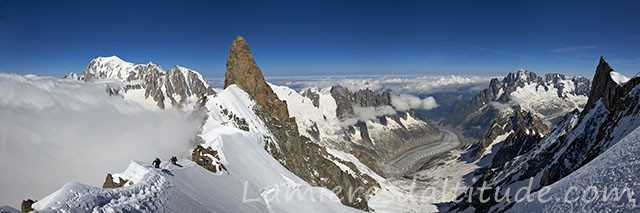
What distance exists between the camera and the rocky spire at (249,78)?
539 ft

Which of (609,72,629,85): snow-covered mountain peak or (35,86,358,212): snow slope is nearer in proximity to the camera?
(35,86,358,212): snow slope

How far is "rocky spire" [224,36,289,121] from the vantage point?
16438 centimetres

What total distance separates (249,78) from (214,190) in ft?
387

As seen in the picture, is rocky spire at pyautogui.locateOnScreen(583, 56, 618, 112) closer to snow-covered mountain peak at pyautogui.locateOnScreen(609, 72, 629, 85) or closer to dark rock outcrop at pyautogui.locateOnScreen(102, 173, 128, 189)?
snow-covered mountain peak at pyautogui.locateOnScreen(609, 72, 629, 85)

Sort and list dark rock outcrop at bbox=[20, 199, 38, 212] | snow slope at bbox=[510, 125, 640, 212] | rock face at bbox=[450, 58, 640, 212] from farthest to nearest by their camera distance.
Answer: rock face at bbox=[450, 58, 640, 212] → snow slope at bbox=[510, 125, 640, 212] → dark rock outcrop at bbox=[20, 199, 38, 212]

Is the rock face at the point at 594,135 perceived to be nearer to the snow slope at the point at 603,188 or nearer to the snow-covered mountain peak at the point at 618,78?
the snow-covered mountain peak at the point at 618,78

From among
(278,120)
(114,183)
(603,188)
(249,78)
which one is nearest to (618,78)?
(603,188)

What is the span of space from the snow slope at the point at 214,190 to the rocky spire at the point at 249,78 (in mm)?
50272

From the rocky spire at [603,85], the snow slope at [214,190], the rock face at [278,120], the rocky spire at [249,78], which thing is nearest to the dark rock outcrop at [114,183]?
the snow slope at [214,190]

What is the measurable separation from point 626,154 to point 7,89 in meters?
215

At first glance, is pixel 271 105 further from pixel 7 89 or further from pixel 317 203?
pixel 7 89

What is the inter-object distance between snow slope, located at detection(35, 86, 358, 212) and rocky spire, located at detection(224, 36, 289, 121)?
165ft

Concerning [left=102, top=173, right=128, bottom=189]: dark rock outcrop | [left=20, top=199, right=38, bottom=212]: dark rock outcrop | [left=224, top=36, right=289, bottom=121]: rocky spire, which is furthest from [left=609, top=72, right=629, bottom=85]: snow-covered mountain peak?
[left=20, top=199, right=38, bottom=212]: dark rock outcrop

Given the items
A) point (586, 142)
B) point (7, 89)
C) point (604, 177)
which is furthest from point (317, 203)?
point (7, 89)
